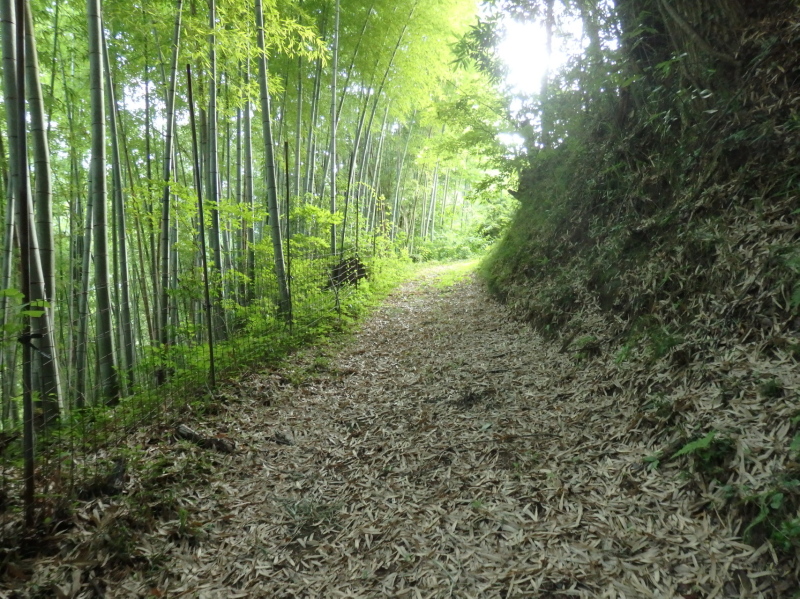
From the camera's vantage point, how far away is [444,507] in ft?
6.28

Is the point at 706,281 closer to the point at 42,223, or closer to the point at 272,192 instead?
the point at 42,223

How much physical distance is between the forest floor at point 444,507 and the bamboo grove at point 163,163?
0.83 m

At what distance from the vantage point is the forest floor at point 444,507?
1.43 meters

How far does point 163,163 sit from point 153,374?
4182 mm

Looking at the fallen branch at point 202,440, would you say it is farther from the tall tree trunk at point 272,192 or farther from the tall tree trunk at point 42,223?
the tall tree trunk at point 272,192

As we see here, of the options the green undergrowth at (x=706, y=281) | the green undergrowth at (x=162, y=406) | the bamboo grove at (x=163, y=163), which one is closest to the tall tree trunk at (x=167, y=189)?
the bamboo grove at (x=163, y=163)

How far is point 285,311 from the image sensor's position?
4629 millimetres

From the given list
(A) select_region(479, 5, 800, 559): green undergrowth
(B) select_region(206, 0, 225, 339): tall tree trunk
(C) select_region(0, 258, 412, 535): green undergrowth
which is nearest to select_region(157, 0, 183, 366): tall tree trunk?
(B) select_region(206, 0, 225, 339): tall tree trunk

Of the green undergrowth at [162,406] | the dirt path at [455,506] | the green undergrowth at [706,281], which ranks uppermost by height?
the green undergrowth at [706,281]

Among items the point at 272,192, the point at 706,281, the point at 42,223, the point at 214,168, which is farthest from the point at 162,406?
the point at 706,281

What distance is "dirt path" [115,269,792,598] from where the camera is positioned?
143 centimetres

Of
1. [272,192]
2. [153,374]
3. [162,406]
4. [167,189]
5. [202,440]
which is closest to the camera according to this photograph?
[202,440]

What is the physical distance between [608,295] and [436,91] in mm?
8446

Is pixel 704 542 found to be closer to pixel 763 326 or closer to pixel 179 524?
pixel 763 326
